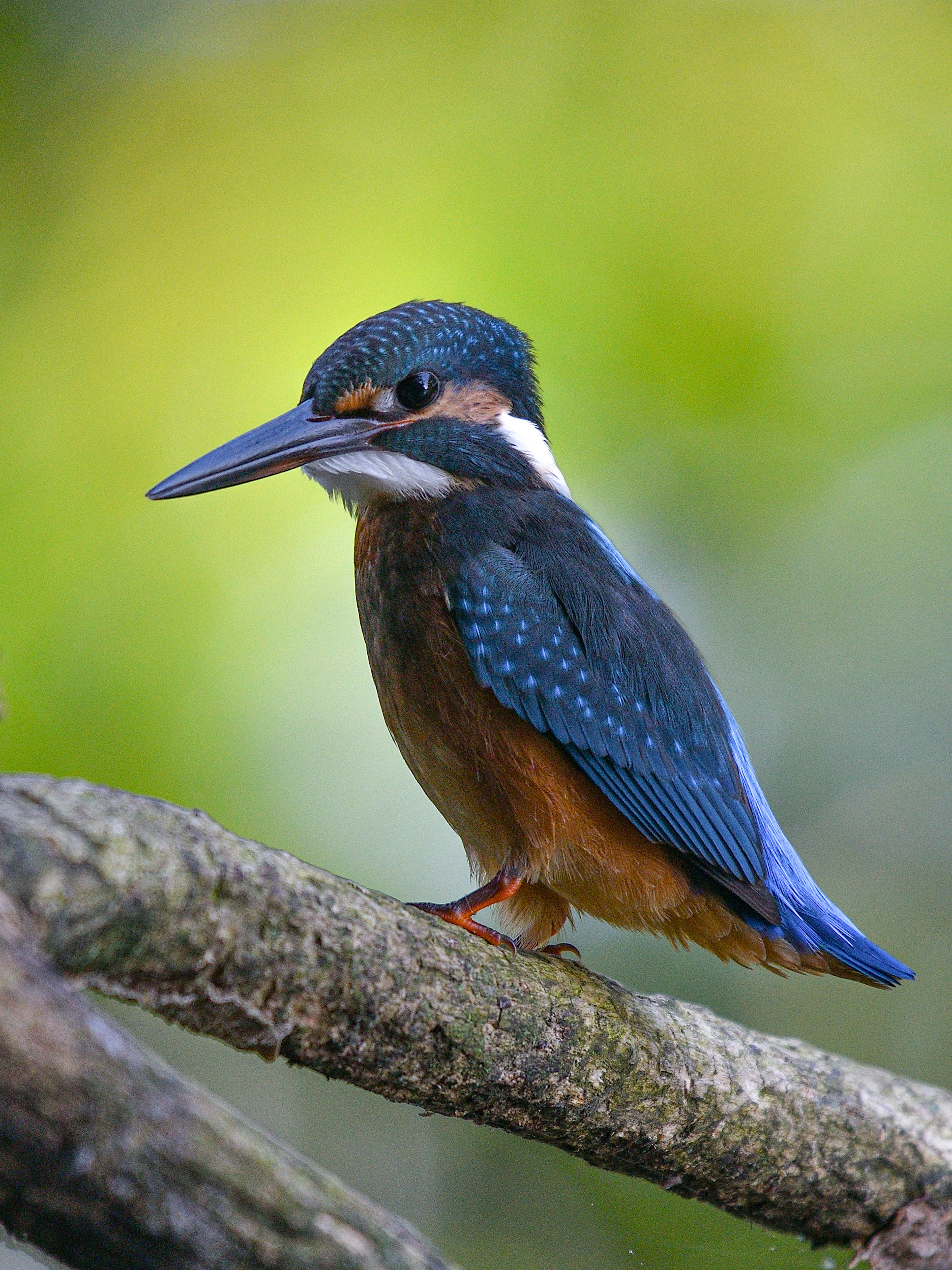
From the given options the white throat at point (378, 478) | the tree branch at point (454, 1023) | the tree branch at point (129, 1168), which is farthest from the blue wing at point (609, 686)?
the tree branch at point (129, 1168)

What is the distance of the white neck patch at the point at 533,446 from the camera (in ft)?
8.75

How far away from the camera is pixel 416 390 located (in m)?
2.53

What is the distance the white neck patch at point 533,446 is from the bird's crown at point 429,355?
0.15 ft

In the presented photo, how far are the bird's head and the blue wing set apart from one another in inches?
9.3

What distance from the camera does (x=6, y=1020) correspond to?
99cm

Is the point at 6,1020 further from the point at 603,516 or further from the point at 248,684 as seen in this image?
the point at 603,516

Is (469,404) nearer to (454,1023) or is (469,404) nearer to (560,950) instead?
(560,950)

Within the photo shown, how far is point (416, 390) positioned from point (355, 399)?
15cm

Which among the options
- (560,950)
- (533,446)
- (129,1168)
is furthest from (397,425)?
(129,1168)

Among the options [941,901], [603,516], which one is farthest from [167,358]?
[941,901]

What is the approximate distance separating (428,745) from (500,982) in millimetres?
585

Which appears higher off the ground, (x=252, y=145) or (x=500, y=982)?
(x=252, y=145)

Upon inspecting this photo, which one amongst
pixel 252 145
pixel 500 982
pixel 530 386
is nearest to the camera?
pixel 500 982

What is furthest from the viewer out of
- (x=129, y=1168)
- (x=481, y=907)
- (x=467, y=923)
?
(x=481, y=907)
